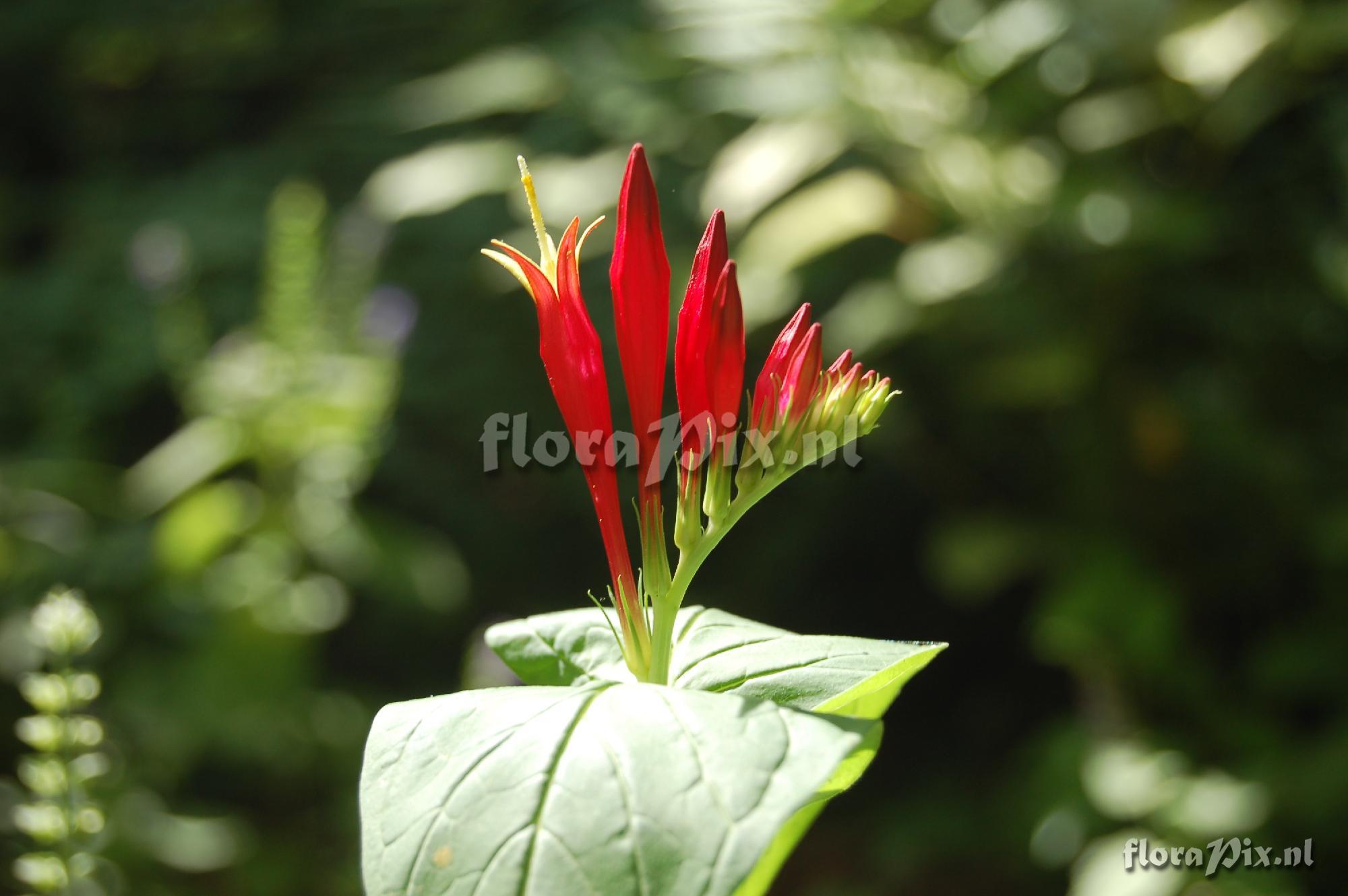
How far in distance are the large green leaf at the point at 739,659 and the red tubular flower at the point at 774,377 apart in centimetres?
12

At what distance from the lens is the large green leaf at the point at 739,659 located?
1.82 ft

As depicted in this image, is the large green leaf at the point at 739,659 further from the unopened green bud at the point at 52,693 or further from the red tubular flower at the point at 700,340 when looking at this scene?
the unopened green bud at the point at 52,693

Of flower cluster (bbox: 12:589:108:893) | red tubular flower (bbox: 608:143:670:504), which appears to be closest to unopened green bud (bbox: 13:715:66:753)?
flower cluster (bbox: 12:589:108:893)

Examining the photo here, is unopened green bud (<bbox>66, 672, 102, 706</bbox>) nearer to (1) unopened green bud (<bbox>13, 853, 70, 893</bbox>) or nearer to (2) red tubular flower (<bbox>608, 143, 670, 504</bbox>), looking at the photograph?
(1) unopened green bud (<bbox>13, 853, 70, 893</bbox>)

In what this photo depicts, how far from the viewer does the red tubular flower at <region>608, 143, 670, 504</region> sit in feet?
1.91

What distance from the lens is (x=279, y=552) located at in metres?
1.74

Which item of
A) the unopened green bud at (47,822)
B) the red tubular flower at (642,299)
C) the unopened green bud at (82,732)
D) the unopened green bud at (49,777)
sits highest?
the red tubular flower at (642,299)

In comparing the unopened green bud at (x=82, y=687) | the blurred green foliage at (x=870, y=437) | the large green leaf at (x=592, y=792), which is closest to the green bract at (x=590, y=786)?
the large green leaf at (x=592, y=792)

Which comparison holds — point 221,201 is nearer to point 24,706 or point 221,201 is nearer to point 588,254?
point 588,254

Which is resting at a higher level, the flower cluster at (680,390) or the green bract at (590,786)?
the flower cluster at (680,390)

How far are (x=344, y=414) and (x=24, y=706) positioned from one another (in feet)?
2.97

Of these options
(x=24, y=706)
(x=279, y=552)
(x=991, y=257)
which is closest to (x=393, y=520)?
(x=279, y=552)

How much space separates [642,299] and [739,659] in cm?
20

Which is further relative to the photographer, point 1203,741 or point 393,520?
point 393,520
